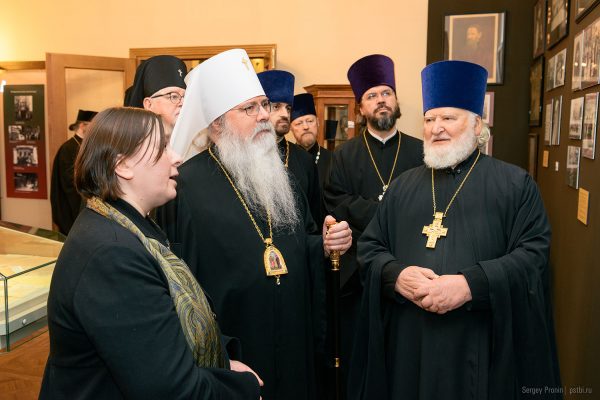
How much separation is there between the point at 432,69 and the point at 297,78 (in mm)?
4376

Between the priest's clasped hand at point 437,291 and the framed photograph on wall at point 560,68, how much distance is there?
8.75ft

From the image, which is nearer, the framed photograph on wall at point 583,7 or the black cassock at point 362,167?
the framed photograph on wall at point 583,7

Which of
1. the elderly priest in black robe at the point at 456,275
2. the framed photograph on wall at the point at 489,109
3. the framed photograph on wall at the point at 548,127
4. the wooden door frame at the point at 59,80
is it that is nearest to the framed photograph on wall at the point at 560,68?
the framed photograph on wall at the point at 548,127

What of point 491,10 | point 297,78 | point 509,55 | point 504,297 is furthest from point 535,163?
point 504,297

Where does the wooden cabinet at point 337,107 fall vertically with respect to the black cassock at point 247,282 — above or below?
above

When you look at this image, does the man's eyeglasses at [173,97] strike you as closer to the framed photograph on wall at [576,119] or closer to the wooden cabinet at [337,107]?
the framed photograph on wall at [576,119]

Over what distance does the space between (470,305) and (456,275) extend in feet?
0.45

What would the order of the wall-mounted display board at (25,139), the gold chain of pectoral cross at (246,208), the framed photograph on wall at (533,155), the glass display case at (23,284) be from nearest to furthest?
the glass display case at (23,284) < the gold chain of pectoral cross at (246,208) < the framed photograph on wall at (533,155) < the wall-mounted display board at (25,139)

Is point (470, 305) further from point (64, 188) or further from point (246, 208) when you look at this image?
point (64, 188)

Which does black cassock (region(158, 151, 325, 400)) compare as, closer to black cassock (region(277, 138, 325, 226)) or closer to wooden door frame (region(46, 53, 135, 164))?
black cassock (region(277, 138, 325, 226))

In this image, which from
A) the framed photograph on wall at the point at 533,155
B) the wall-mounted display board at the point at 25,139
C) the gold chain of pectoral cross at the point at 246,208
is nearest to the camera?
the gold chain of pectoral cross at the point at 246,208

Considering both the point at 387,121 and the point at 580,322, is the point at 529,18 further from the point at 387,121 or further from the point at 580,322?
the point at 580,322

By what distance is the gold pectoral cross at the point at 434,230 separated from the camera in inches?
96.5

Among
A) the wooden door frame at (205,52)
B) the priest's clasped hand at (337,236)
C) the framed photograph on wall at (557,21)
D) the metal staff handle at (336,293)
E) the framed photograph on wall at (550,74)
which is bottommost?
the metal staff handle at (336,293)
